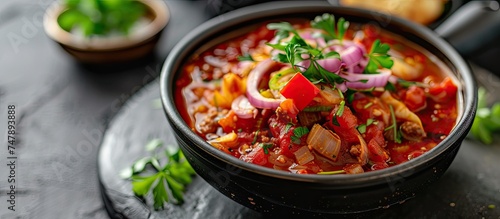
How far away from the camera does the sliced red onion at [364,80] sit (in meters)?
2.55

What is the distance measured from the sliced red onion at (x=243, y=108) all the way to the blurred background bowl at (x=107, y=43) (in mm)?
1369

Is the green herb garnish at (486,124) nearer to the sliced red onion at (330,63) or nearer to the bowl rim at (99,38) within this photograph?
the sliced red onion at (330,63)

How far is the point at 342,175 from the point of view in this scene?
214 centimetres

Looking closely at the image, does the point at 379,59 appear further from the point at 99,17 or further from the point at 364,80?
the point at 99,17

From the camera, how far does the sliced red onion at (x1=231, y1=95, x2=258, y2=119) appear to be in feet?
8.31

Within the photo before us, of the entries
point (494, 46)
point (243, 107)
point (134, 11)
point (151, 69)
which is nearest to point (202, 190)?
point (243, 107)

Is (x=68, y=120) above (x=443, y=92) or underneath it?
underneath

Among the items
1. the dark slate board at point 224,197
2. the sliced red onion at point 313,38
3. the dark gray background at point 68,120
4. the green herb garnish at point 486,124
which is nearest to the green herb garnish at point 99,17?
the dark gray background at point 68,120

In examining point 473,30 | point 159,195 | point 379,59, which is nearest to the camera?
point 379,59

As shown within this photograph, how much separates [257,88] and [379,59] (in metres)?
0.53

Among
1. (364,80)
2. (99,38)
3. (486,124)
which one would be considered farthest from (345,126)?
(99,38)

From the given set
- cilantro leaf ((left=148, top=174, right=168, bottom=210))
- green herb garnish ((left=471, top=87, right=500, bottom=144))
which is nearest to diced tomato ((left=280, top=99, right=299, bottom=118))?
cilantro leaf ((left=148, top=174, right=168, bottom=210))

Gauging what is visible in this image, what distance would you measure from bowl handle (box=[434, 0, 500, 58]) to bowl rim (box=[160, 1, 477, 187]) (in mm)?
549

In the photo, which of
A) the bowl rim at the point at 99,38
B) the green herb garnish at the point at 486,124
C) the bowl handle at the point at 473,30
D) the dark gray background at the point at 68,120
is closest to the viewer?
the dark gray background at the point at 68,120
